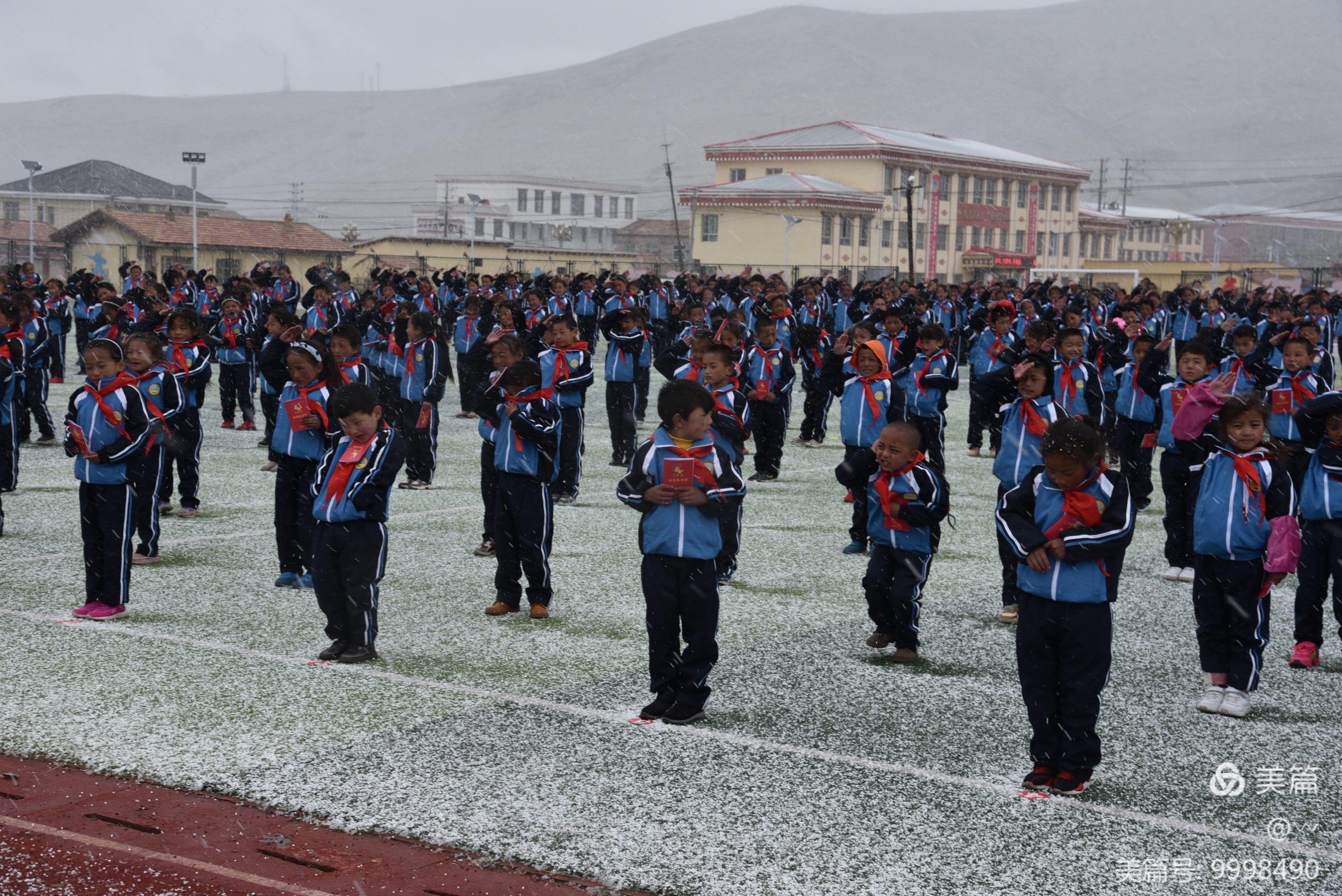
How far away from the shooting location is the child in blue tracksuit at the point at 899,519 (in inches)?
253

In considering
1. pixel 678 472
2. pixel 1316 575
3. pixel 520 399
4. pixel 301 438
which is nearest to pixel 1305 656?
pixel 1316 575

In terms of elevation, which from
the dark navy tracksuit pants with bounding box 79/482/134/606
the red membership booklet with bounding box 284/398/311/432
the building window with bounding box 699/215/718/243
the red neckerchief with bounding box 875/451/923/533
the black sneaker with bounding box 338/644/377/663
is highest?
the building window with bounding box 699/215/718/243

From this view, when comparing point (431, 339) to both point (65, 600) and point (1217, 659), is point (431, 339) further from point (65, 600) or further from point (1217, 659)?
point (1217, 659)

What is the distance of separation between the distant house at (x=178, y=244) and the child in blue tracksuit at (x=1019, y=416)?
165 feet

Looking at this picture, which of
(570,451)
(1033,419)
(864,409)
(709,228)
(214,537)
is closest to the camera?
(1033,419)

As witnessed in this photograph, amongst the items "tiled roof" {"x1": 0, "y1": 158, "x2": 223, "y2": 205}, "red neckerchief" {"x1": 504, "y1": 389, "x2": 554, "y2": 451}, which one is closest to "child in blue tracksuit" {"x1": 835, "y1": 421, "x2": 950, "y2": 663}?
"red neckerchief" {"x1": 504, "y1": 389, "x2": 554, "y2": 451}

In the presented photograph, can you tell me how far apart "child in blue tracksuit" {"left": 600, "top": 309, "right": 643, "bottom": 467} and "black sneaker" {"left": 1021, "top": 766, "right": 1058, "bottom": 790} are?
29.1 feet

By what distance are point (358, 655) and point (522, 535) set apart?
53.6 inches

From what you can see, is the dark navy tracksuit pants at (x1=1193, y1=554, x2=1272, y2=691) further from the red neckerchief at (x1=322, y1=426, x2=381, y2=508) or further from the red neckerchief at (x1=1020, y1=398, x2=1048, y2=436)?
the red neckerchief at (x1=322, y1=426, x2=381, y2=508)

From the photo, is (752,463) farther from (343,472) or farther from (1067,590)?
(1067,590)

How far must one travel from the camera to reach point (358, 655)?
21.8 feet

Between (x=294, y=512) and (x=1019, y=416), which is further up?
(x=1019, y=416)

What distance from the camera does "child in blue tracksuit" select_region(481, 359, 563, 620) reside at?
765cm

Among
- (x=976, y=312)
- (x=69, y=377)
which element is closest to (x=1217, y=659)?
(x=976, y=312)
